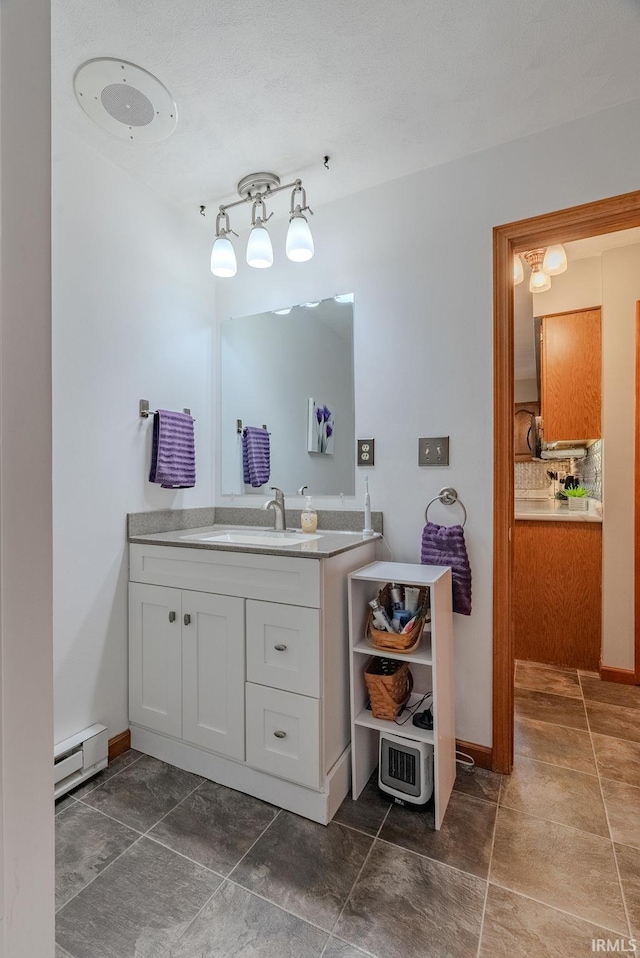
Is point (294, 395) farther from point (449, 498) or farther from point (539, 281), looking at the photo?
point (539, 281)

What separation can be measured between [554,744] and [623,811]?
404 mm

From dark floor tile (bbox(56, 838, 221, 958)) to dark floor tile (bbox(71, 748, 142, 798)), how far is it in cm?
40

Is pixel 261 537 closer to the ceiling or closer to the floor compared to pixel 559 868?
closer to the ceiling

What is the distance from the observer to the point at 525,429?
12.7 feet

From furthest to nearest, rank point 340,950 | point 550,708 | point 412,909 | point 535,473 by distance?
point 535,473
point 550,708
point 412,909
point 340,950

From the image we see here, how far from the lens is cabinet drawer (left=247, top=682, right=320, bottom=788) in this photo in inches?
59.4

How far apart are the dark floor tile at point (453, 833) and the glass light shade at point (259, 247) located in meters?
2.20

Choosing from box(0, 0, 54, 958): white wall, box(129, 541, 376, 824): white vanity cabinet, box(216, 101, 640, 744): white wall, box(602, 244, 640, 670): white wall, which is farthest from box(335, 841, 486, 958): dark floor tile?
box(602, 244, 640, 670): white wall

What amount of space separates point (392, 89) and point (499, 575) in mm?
1759

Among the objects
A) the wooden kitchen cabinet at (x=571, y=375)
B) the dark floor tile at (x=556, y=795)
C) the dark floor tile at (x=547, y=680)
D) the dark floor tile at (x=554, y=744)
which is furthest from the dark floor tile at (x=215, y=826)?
the wooden kitchen cabinet at (x=571, y=375)

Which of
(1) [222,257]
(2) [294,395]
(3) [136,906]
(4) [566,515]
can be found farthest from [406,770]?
(1) [222,257]

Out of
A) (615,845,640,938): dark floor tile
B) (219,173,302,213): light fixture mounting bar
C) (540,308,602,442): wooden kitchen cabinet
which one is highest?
(219,173,302,213): light fixture mounting bar

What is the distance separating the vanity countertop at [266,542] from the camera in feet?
5.14

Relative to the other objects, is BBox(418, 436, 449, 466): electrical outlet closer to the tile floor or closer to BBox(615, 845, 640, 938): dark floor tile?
the tile floor
